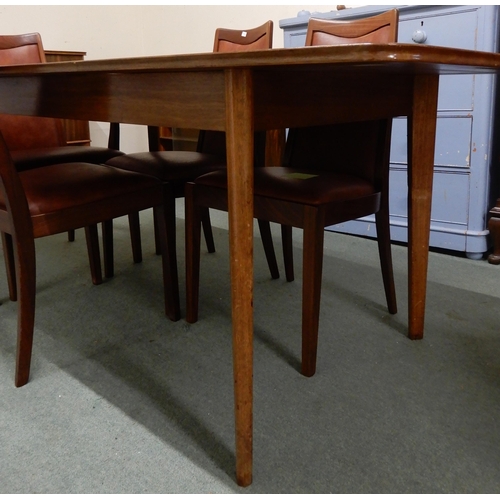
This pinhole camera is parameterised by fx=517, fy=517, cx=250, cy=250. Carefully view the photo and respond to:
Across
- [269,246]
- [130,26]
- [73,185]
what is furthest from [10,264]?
[130,26]

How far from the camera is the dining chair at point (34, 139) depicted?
73.9 inches

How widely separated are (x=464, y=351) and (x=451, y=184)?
3.09 feet

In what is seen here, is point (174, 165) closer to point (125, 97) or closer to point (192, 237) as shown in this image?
point (192, 237)

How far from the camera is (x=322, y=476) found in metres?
0.94

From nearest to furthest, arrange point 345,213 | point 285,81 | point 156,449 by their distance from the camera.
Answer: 1. point 285,81
2. point 156,449
3. point 345,213

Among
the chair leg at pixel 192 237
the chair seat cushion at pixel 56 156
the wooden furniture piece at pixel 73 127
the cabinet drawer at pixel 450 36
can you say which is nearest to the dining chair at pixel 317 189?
the chair leg at pixel 192 237

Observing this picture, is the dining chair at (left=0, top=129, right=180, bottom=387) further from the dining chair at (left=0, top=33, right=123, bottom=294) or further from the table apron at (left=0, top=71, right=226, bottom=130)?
the dining chair at (left=0, top=33, right=123, bottom=294)

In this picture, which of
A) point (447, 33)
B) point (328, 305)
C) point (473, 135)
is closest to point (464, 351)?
point (328, 305)

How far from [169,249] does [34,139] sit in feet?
3.01

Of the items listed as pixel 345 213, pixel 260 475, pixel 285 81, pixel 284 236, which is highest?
pixel 285 81

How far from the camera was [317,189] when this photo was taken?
4.10 feet

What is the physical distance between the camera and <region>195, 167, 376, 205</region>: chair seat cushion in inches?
48.7

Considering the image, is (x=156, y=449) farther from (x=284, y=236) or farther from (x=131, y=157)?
(x=131, y=157)

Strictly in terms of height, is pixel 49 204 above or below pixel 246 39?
below
